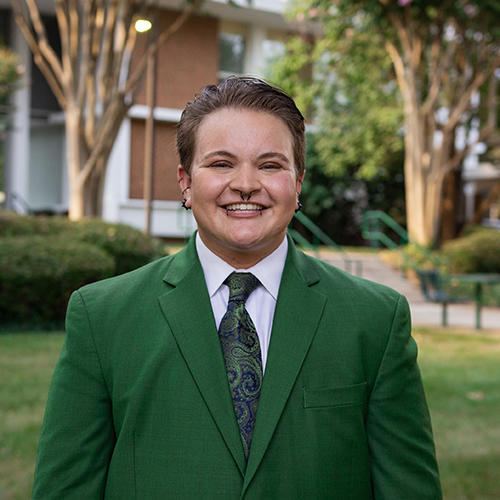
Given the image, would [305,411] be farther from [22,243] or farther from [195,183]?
[22,243]

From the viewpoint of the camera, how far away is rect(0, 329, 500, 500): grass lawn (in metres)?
4.36

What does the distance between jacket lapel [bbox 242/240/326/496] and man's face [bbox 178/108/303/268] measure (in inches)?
5.8

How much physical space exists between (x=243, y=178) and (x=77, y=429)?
783 millimetres

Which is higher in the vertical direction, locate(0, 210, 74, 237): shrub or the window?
the window

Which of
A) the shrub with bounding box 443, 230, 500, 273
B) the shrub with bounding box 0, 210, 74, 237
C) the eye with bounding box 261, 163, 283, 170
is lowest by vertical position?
the shrub with bounding box 443, 230, 500, 273

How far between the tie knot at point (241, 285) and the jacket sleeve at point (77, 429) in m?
0.39

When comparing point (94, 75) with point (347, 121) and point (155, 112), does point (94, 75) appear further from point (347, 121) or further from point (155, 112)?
point (347, 121)

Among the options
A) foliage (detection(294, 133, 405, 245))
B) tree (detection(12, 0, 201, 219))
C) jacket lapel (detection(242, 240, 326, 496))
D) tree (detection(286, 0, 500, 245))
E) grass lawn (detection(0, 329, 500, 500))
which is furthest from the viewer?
foliage (detection(294, 133, 405, 245))

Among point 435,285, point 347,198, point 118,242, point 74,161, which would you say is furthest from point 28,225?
point 347,198

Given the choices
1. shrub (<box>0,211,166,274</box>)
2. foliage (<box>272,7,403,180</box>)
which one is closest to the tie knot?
shrub (<box>0,211,166,274</box>)

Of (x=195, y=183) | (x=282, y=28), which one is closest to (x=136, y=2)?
Result: (x=195, y=183)

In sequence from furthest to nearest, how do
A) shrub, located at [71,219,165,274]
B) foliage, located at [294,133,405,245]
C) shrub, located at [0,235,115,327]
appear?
foliage, located at [294,133,405,245]
shrub, located at [71,219,165,274]
shrub, located at [0,235,115,327]

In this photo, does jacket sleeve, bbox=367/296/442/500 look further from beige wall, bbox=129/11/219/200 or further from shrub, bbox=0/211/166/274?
beige wall, bbox=129/11/219/200

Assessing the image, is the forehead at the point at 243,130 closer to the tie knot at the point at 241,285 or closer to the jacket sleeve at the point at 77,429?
the tie knot at the point at 241,285
